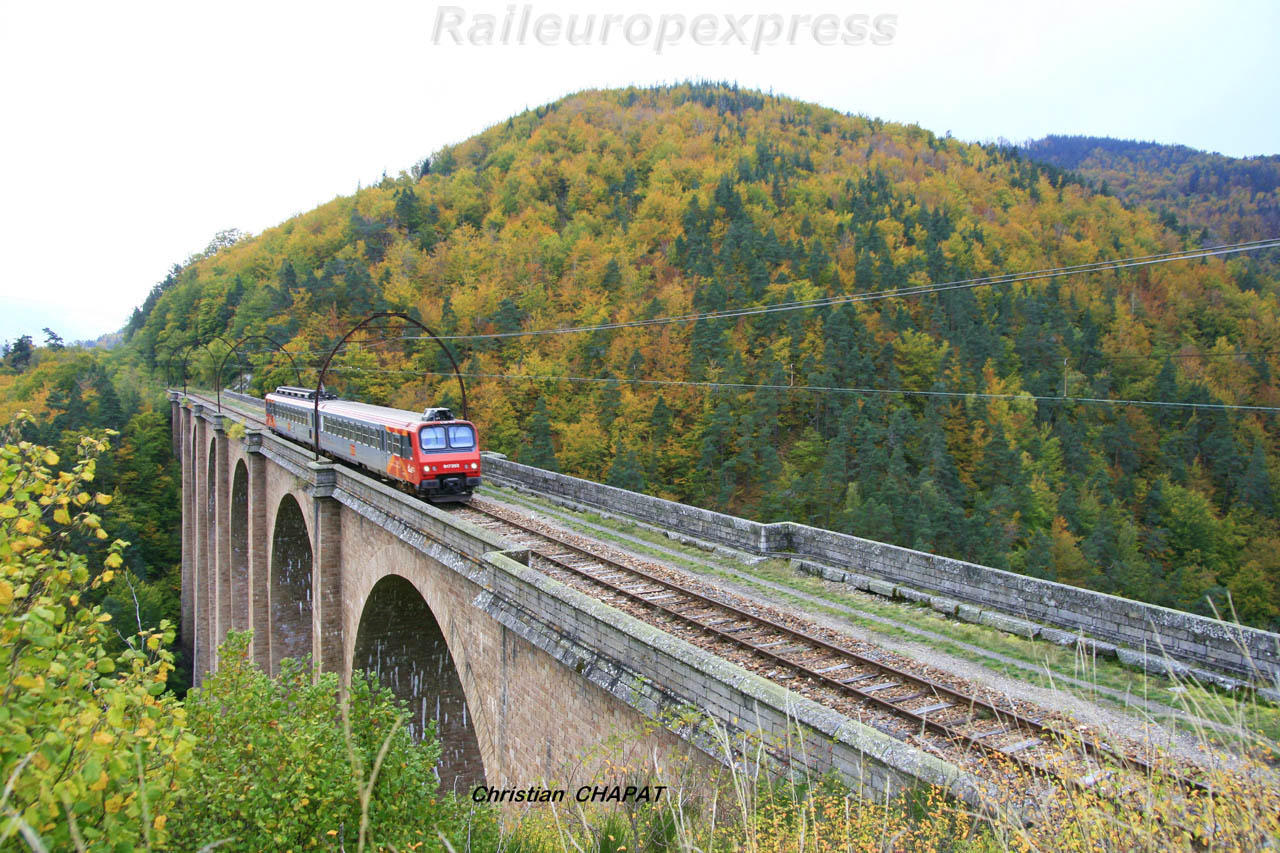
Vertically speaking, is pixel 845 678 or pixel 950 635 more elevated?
pixel 845 678

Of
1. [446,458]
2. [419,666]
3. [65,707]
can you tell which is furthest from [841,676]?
[419,666]

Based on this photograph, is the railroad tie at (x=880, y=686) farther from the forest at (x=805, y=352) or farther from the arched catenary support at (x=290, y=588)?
the forest at (x=805, y=352)

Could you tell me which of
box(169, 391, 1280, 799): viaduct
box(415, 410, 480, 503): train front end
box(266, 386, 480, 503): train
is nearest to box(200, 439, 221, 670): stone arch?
box(169, 391, 1280, 799): viaduct

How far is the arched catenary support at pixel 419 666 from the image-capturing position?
1405cm

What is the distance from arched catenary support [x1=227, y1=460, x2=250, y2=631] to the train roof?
5.71m

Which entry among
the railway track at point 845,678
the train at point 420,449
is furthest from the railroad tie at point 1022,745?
the train at point 420,449

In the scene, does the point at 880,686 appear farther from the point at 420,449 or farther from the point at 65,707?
the point at 420,449

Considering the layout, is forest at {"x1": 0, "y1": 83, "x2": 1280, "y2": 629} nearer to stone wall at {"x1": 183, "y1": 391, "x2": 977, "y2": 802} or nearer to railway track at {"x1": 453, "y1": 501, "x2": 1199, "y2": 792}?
stone wall at {"x1": 183, "y1": 391, "x2": 977, "y2": 802}

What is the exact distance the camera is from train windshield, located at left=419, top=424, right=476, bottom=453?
15.0m

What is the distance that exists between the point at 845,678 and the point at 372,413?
48.2 ft

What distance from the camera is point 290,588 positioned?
23.9 m

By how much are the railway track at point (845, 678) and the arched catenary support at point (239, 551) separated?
→ 2142 centimetres

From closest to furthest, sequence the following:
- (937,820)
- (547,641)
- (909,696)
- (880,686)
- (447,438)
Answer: (937,820) < (909,696) < (880,686) < (547,641) < (447,438)

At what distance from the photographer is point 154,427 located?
160 ft
